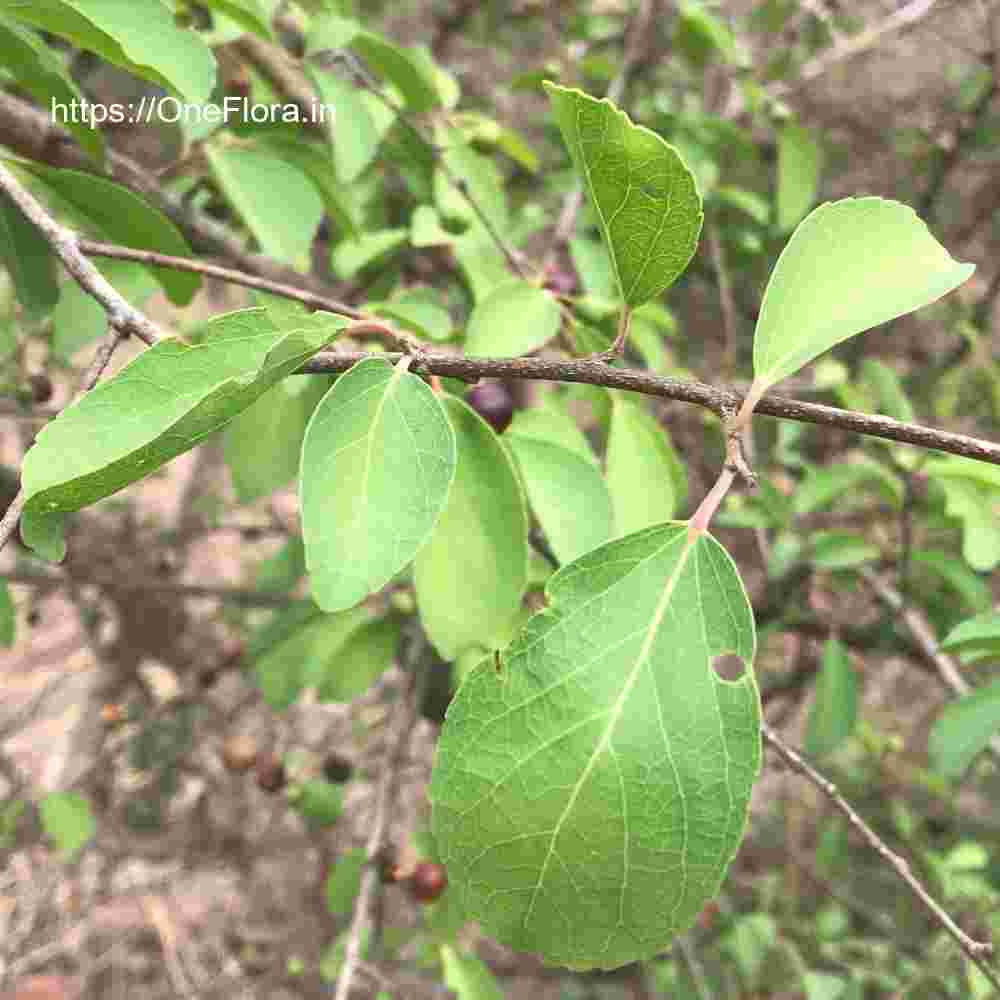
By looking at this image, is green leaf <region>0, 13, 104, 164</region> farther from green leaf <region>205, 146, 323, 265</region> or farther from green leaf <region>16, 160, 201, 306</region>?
green leaf <region>205, 146, 323, 265</region>

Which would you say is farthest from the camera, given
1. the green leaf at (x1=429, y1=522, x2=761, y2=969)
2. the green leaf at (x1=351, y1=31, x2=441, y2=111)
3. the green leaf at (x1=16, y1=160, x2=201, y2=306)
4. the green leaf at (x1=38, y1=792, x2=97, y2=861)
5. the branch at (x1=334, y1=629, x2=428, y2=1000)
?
the green leaf at (x1=38, y1=792, x2=97, y2=861)

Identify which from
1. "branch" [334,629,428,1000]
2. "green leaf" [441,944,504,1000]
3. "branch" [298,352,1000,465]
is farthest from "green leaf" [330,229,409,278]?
"green leaf" [441,944,504,1000]

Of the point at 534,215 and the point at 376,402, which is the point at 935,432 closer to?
the point at 376,402

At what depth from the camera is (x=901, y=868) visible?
83 centimetres

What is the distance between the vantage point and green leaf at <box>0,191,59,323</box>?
3.01 ft

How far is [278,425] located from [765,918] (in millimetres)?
1605

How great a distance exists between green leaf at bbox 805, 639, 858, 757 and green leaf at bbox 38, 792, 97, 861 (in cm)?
151

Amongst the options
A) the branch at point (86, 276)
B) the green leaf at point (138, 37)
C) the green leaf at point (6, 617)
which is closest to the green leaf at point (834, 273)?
the branch at point (86, 276)

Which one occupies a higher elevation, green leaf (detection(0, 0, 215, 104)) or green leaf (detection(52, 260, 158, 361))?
green leaf (detection(0, 0, 215, 104))

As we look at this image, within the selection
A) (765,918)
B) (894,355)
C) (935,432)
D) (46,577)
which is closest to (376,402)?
(935,432)

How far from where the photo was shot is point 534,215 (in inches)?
67.4

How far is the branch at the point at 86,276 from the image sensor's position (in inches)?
25.8

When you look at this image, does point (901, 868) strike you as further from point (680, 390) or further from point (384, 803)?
point (384, 803)

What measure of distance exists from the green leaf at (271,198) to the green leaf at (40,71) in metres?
0.22
